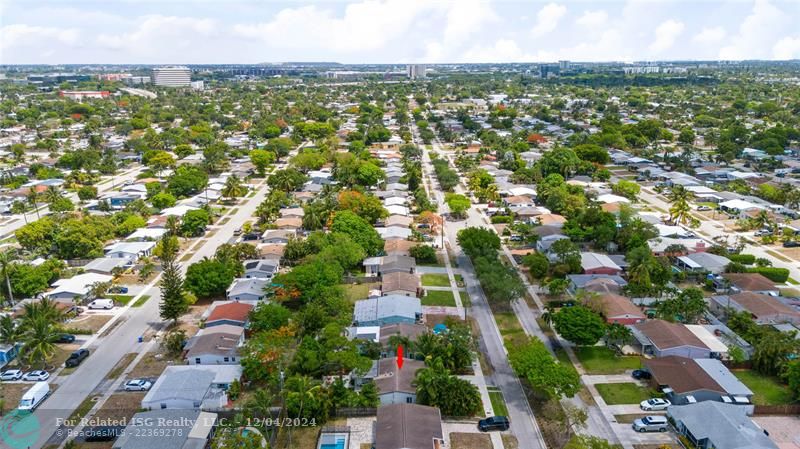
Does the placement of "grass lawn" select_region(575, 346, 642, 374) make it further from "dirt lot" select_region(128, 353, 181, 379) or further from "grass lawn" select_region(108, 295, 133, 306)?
"grass lawn" select_region(108, 295, 133, 306)

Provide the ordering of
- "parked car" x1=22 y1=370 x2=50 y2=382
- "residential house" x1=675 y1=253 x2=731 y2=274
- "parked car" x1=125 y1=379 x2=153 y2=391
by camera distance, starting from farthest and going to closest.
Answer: "residential house" x1=675 y1=253 x2=731 y2=274 → "parked car" x1=22 y1=370 x2=50 y2=382 → "parked car" x1=125 y1=379 x2=153 y2=391

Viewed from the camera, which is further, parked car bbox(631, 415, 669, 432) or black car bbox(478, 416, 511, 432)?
black car bbox(478, 416, 511, 432)

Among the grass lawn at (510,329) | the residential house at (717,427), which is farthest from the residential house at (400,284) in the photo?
the residential house at (717,427)

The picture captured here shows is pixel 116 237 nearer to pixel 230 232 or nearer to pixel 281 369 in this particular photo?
pixel 230 232

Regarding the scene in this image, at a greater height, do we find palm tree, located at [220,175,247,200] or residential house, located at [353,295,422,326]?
palm tree, located at [220,175,247,200]

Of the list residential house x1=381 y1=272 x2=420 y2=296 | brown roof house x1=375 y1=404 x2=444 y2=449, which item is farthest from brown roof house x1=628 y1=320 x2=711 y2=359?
residential house x1=381 y1=272 x2=420 y2=296

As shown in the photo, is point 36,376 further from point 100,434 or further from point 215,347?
point 215,347
